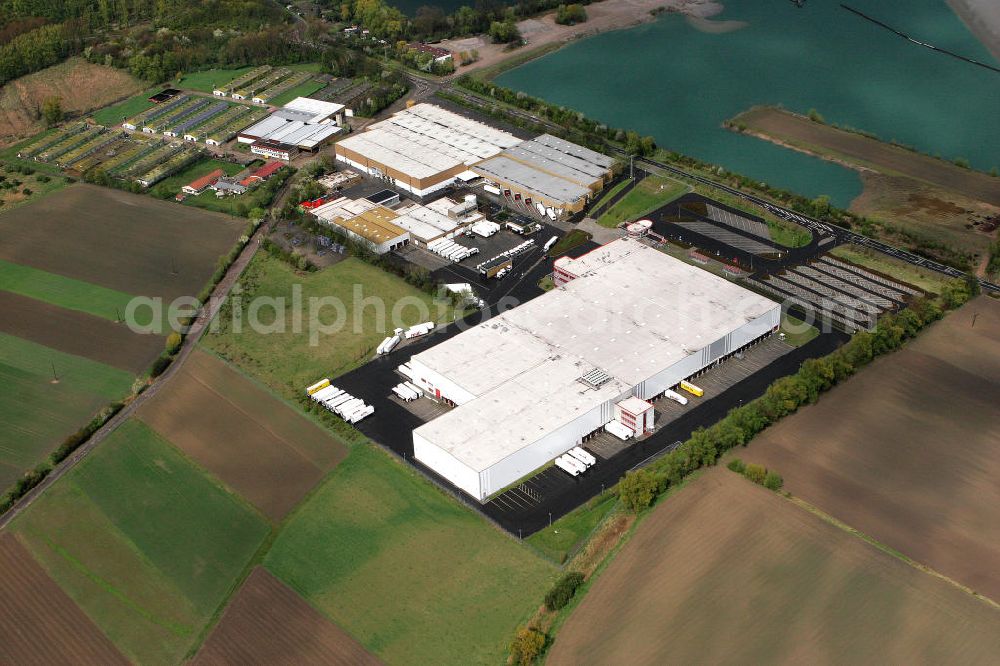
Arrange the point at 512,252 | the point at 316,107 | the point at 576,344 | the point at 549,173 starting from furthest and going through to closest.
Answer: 1. the point at 316,107
2. the point at 549,173
3. the point at 512,252
4. the point at 576,344

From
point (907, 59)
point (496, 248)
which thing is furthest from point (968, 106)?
point (496, 248)

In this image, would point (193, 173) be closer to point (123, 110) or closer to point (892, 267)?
point (123, 110)

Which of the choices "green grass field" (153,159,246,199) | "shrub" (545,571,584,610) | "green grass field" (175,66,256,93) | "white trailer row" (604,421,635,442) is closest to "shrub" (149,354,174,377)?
"green grass field" (153,159,246,199)

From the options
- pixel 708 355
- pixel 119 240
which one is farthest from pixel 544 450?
pixel 119 240

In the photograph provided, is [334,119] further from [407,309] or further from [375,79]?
[407,309]

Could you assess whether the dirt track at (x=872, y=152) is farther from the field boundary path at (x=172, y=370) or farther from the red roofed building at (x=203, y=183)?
the red roofed building at (x=203, y=183)

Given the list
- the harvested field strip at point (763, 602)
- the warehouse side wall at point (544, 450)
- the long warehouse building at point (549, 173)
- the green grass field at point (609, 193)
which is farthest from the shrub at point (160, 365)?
the green grass field at point (609, 193)
